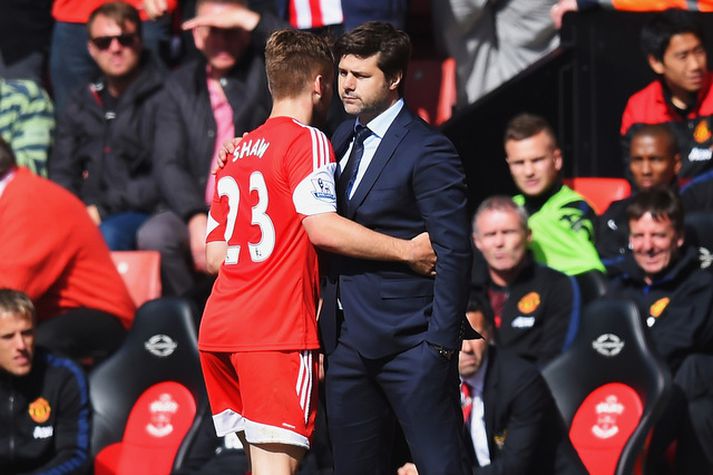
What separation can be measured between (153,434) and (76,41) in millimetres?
3587

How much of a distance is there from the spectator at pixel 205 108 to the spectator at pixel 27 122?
1.00 metres

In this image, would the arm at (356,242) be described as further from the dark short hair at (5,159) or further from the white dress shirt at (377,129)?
the dark short hair at (5,159)

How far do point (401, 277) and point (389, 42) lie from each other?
30.9 inches

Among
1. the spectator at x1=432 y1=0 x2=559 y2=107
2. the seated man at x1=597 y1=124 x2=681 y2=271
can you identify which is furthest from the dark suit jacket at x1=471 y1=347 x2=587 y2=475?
the spectator at x1=432 y1=0 x2=559 y2=107

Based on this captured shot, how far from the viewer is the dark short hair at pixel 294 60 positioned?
523cm

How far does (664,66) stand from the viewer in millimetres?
8828

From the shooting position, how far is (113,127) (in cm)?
977

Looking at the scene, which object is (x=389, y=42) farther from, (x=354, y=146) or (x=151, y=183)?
(x=151, y=183)

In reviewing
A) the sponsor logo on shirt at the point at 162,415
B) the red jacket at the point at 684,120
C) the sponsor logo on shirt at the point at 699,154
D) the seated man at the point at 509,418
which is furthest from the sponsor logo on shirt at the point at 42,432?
the sponsor logo on shirt at the point at 699,154

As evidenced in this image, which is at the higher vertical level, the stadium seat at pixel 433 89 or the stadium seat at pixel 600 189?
the stadium seat at pixel 433 89

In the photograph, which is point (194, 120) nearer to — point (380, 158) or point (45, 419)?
point (45, 419)

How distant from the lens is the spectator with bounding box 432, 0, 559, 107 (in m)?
9.97

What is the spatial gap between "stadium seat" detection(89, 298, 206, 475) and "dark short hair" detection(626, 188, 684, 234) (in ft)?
7.58

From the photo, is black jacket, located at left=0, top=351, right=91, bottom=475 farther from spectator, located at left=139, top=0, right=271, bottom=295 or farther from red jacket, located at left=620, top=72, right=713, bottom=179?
red jacket, located at left=620, top=72, right=713, bottom=179
